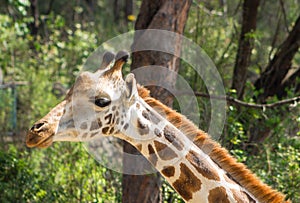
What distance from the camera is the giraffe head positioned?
3389 mm

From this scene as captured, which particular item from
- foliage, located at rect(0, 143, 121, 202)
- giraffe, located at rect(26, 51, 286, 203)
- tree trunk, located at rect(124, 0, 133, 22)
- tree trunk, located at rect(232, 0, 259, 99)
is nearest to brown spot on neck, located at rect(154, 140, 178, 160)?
giraffe, located at rect(26, 51, 286, 203)

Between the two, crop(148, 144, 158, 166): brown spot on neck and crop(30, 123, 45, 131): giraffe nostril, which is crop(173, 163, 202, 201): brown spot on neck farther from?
crop(30, 123, 45, 131): giraffe nostril

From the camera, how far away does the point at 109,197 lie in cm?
591

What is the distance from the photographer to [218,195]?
361 centimetres

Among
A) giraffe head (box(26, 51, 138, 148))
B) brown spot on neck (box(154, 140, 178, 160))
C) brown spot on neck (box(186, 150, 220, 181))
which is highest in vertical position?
giraffe head (box(26, 51, 138, 148))

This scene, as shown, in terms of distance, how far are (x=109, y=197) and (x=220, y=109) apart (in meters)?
1.40

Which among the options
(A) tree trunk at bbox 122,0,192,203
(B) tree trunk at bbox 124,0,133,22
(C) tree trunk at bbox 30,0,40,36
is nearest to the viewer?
(A) tree trunk at bbox 122,0,192,203

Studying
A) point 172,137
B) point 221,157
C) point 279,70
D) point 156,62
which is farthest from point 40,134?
point 279,70

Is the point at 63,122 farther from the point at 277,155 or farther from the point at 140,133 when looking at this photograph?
the point at 277,155

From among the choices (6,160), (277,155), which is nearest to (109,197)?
(6,160)

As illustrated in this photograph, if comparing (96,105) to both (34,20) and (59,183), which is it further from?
(34,20)

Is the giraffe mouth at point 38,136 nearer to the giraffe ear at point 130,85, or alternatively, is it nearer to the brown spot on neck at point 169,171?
the giraffe ear at point 130,85

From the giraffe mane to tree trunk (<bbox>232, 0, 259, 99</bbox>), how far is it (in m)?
3.10

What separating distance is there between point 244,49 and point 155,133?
3603mm
